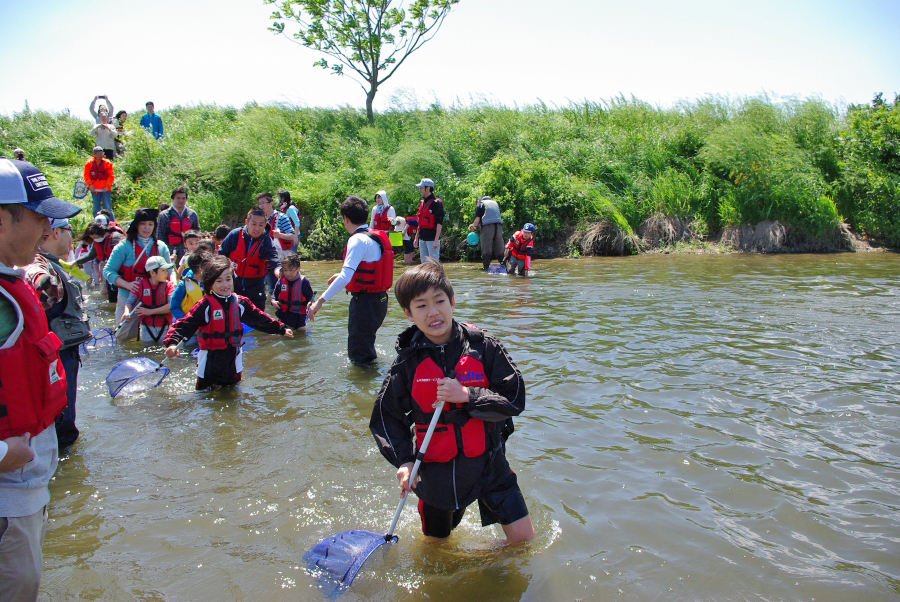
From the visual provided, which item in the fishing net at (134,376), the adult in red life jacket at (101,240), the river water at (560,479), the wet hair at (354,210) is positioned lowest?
the river water at (560,479)

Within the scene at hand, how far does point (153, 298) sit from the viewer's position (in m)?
7.35

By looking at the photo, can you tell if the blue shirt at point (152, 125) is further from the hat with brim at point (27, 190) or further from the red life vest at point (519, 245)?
the hat with brim at point (27, 190)

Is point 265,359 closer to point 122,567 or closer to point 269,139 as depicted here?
point 122,567

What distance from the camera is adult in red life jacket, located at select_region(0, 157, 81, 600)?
2.00m

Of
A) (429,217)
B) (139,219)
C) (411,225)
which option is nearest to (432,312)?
(139,219)

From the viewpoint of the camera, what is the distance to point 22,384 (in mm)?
2027

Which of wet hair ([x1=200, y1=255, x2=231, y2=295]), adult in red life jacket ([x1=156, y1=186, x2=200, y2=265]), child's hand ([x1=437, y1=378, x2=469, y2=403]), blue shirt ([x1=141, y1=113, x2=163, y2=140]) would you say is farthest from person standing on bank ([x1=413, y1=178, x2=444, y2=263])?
blue shirt ([x1=141, y1=113, x2=163, y2=140])

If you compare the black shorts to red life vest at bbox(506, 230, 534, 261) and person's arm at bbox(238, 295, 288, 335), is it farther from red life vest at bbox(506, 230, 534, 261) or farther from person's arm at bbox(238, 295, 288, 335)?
red life vest at bbox(506, 230, 534, 261)

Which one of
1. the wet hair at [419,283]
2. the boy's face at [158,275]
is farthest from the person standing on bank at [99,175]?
the wet hair at [419,283]

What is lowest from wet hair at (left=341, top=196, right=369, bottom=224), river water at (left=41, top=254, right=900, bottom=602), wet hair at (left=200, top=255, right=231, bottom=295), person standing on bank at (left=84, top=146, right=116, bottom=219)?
river water at (left=41, top=254, right=900, bottom=602)

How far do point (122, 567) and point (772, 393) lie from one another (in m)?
5.34

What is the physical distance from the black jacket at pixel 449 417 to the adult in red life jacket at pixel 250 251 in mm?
5347

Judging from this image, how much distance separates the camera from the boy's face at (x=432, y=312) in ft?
9.67

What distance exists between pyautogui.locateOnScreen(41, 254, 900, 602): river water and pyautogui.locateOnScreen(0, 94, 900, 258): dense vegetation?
11.7 meters
